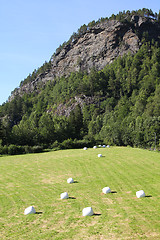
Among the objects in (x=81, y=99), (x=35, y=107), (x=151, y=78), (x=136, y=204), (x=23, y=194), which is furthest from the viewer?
(x=35, y=107)

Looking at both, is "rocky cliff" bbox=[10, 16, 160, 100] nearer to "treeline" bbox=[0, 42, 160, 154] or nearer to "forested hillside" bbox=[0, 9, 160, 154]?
"forested hillside" bbox=[0, 9, 160, 154]

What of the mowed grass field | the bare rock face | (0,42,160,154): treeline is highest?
the bare rock face

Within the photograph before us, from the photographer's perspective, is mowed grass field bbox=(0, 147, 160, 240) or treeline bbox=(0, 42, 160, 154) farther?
treeline bbox=(0, 42, 160, 154)

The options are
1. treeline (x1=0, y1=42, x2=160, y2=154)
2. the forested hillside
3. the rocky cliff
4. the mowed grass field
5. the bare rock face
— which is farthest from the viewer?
the bare rock face

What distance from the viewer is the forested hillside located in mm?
75812

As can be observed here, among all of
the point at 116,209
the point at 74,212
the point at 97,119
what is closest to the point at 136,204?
the point at 116,209

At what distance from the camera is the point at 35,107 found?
172750mm

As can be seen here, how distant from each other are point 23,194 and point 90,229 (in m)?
11.0

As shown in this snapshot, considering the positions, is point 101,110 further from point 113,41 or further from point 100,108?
point 113,41

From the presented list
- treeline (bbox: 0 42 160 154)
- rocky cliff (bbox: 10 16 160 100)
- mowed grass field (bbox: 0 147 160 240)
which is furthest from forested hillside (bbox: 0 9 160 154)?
mowed grass field (bbox: 0 147 160 240)

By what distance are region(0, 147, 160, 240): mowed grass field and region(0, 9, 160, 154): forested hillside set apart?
35.0 m

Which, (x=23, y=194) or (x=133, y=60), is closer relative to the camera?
(x=23, y=194)

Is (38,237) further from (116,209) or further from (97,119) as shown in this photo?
(97,119)

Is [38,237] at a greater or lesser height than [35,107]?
lesser
